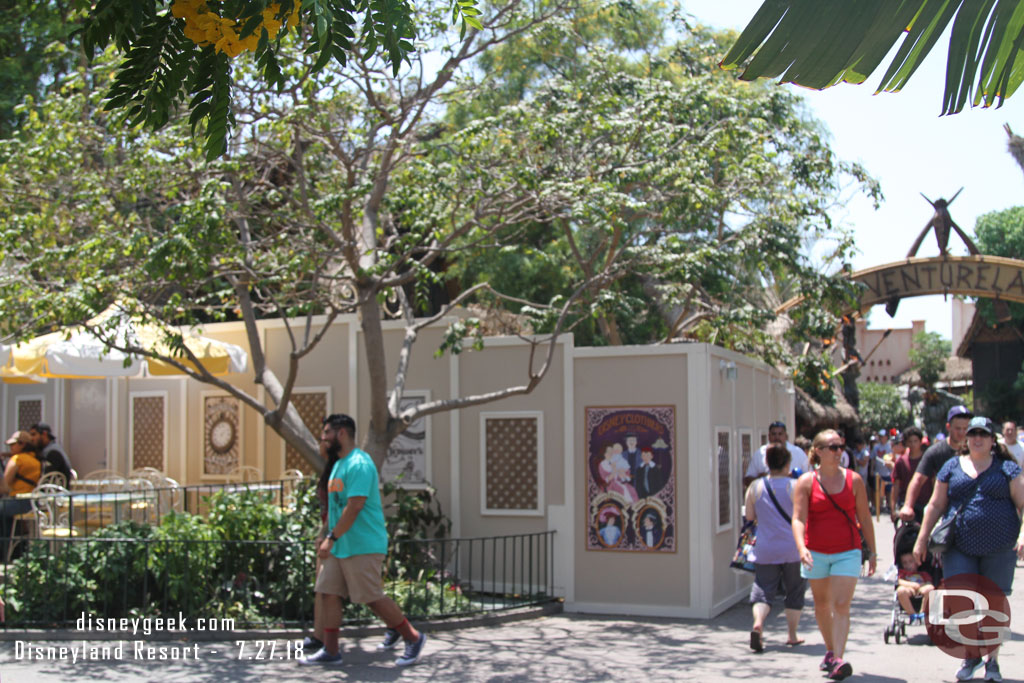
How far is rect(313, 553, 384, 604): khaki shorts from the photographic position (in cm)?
812

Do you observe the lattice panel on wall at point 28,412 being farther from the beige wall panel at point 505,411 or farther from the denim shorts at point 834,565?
the denim shorts at point 834,565

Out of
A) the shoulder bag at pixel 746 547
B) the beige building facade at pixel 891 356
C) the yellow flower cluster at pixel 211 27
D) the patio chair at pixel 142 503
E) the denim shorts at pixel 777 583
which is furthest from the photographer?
the beige building facade at pixel 891 356

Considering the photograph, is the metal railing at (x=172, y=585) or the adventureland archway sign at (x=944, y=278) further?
the adventureland archway sign at (x=944, y=278)

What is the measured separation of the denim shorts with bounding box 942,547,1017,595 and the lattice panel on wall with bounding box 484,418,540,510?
5.16 m

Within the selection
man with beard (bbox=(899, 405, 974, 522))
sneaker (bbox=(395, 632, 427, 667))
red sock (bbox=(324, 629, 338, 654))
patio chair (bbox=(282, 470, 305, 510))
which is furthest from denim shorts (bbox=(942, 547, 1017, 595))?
patio chair (bbox=(282, 470, 305, 510))

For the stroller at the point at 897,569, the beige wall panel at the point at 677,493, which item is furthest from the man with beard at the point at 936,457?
the beige wall panel at the point at 677,493

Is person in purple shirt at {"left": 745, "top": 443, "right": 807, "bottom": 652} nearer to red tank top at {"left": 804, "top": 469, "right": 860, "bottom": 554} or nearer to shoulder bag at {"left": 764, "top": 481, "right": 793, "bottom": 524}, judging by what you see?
shoulder bag at {"left": 764, "top": 481, "right": 793, "bottom": 524}

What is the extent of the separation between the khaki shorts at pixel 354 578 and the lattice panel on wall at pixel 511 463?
3.91 meters

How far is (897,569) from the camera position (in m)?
9.40

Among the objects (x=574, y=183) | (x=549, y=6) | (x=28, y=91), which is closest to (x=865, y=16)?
(x=574, y=183)

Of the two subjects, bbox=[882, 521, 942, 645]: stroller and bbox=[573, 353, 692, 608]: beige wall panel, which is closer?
bbox=[882, 521, 942, 645]: stroller

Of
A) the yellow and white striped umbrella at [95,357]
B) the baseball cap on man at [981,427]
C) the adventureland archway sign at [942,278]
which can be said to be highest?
the adventureland archway sign at [942,278]

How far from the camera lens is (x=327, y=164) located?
543 inches
